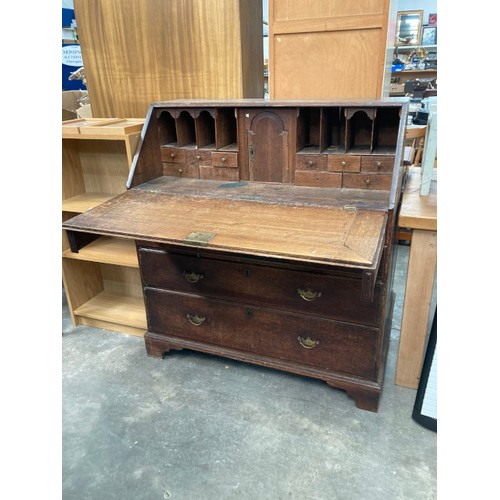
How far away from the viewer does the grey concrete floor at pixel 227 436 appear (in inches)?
58.4

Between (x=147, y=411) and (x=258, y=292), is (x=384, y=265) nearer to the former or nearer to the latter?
(x=258, y=292)

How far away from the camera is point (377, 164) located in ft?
5.67

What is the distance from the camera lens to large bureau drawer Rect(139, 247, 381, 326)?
161cm

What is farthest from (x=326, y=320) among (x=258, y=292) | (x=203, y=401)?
(x=203, y=401)

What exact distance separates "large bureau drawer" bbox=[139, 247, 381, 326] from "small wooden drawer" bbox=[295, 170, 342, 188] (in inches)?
18.0

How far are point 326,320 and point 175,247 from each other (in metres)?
0.74

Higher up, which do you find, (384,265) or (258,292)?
(384,265)

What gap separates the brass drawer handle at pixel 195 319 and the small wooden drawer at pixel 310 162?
84 centimetres

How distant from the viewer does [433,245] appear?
1637 millimetres

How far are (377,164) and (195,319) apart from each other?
43.3 inches

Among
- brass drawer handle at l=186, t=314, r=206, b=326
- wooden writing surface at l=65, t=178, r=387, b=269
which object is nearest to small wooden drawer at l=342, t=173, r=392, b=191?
wooden writing surface at l=65, t=178, r=387, b=269

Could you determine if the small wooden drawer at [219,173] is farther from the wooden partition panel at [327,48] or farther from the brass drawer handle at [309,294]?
the brass drawer handle at [309,294]

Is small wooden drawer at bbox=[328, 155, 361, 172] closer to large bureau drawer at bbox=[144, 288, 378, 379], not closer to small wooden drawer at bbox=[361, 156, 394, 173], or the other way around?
small wooden drawer at bbox=[361, 156, 394, 173]

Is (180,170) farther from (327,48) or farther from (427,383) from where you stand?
(427,383)
